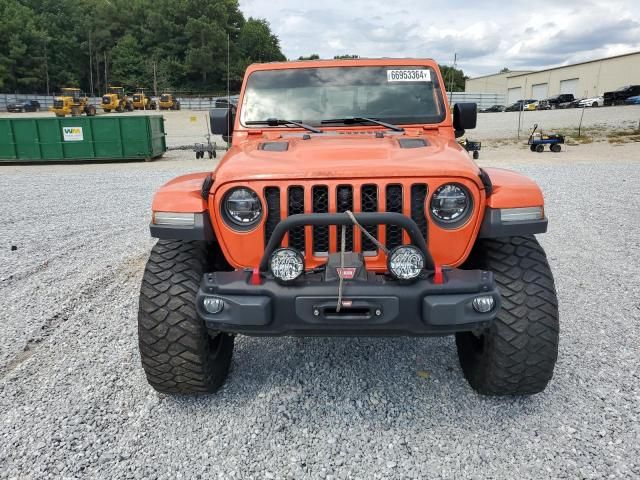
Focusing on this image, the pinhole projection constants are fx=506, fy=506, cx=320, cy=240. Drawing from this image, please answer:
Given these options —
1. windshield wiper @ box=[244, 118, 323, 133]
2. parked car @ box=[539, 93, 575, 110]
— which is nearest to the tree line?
parked car @ box=[539, 93, 575, 110]

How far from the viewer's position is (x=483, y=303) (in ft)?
7.63

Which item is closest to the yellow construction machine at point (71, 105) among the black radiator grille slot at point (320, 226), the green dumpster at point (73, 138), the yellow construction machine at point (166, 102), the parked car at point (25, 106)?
the yellow construction machine at point (166, 102)

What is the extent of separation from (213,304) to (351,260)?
693mm

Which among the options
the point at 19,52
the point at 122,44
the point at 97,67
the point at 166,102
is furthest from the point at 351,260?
the point at 97,67

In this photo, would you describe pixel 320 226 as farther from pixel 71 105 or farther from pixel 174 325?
pixel 71 105

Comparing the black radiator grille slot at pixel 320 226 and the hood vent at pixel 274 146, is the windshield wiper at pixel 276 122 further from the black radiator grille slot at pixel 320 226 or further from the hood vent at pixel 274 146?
the black radiator grille slot at pixel 320 226

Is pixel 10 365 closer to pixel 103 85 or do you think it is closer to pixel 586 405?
pixel 586 405

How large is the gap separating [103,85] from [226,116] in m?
89.8

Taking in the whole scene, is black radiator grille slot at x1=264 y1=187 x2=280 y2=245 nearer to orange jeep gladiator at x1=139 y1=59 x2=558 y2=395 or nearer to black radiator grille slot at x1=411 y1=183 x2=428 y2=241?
orange jeep gladiator at x1=139 y1=59 x2=558 y2=395

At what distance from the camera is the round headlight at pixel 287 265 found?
2338mm

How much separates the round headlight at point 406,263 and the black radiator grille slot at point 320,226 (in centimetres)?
44

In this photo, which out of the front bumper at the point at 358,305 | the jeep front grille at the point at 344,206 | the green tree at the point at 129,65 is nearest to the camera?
the front bumper at the point at 358,305

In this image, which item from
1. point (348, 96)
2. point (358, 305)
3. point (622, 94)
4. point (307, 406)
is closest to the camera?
point (358, 305)

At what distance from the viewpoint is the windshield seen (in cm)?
377
